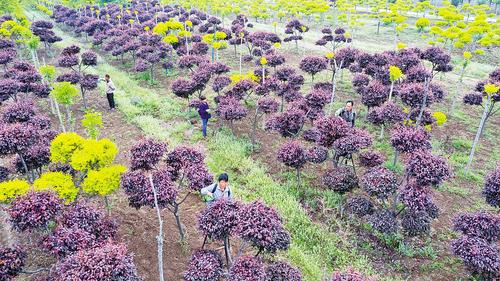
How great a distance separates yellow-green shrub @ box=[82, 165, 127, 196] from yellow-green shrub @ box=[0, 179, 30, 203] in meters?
1.05

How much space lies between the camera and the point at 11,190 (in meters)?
6.43

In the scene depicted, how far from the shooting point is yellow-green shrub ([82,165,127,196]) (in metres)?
6.86

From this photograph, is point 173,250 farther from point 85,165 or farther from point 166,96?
point 166,96

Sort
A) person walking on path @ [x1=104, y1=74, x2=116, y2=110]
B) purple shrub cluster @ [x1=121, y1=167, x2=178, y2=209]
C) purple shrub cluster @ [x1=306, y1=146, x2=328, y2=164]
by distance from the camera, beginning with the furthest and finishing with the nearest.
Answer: person walking on path @ [x1=104, y1=74, x2=116, y2=110] < purple shrub cluster @ [x1=306, y1=146, x2=328, y2=164] < purple shrub cluster @ [x1=121, y1=167, x2=178, y2=209]

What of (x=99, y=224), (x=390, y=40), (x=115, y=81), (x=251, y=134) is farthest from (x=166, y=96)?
(x=390, y=40)

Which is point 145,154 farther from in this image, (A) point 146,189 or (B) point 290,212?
(B) point 290,212

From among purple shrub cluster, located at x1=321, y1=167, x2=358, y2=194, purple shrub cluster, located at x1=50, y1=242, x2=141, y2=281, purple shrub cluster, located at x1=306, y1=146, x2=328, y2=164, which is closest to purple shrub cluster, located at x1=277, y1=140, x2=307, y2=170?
purple shrub cluster, located at x1=306, y1=146, x2=328, y2=164

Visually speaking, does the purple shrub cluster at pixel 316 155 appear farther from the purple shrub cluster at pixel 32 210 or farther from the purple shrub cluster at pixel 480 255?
the purple shrub cluster at pixel 32 210

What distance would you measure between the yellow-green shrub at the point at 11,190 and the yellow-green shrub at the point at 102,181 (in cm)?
105

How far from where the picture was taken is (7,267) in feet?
18.0

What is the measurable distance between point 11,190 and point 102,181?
5.26ft

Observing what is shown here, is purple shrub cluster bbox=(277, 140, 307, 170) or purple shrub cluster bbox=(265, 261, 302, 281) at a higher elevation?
purple shrub cluster bbox=(277, 140, 307, 170)

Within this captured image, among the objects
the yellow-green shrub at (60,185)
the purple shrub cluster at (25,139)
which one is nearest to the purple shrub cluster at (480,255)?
the yellow-green shrub at (60,185)

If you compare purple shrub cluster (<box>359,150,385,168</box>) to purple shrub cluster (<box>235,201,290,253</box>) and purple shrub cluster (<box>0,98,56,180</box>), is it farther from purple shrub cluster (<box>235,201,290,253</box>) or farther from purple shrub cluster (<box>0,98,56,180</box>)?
purple shrub cluster (<box>0,98,56,180</box>)
